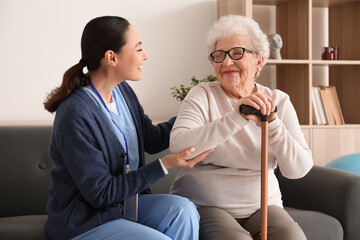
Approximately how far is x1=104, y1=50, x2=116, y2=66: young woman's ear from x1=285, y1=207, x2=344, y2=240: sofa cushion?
42.8 inches

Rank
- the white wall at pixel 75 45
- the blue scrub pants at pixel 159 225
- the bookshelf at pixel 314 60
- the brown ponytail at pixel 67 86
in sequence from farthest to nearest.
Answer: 1. the bookshelf at pixel 314 60
2. the white wall at pixel 75 45
3. the brown ponytail at pixel 67 86
4. the blue scrub pants at pixel 159 225

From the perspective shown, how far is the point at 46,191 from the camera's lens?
2609 millimetres

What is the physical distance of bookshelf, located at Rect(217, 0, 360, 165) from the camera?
3559 mm

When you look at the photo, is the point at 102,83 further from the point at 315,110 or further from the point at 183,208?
the point at 315,110

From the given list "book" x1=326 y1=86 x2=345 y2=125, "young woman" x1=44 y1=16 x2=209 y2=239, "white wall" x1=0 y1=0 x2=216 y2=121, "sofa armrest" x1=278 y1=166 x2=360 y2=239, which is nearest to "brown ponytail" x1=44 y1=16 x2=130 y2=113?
"young woman" x1=44 y1=16 x2=209 y2=239

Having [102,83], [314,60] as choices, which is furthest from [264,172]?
[314,60]

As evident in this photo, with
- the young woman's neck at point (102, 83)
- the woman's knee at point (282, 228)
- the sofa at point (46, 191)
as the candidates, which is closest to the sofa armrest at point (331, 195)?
the sofa at point (46, 191)

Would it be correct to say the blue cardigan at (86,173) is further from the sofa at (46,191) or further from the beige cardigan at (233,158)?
the sofa at (46,191)

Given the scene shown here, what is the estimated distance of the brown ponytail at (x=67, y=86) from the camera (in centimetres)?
196

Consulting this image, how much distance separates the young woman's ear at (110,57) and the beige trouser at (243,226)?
652mm

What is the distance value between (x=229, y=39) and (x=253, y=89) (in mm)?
238

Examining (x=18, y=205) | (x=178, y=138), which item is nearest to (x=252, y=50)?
(x=178, y=138)

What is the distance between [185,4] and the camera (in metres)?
3.68

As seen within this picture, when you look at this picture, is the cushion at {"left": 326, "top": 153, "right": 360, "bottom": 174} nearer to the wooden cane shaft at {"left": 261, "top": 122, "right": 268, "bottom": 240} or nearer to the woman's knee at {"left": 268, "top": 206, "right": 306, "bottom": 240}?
the woman's knee at {"left": 268, "top": 206, "right": 306, "bottom": 240}
